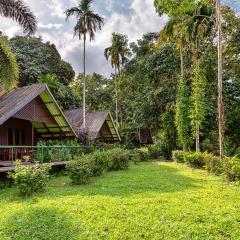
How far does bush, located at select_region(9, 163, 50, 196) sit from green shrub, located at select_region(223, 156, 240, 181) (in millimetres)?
7899

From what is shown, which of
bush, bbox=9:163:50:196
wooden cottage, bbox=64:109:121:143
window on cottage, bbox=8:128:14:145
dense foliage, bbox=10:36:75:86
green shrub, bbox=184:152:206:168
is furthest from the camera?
dense foliage, bbox=10:36:75:86

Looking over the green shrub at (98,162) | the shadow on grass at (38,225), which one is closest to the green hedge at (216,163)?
the green shrub at (98,162)

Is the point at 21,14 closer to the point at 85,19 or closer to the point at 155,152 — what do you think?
the point at 85,19

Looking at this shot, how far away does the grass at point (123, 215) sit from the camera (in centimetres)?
672

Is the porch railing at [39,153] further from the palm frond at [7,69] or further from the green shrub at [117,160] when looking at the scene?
the palm frond at [7,69]

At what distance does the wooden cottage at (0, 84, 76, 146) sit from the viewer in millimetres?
17020

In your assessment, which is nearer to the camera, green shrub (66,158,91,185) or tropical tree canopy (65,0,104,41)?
green shrub (66,158,91,185)

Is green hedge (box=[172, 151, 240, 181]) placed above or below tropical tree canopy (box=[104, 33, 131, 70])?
below

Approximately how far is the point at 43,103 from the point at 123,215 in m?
13.6

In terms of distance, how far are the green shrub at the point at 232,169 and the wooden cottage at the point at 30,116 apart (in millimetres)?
10824

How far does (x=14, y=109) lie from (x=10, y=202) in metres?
7.16

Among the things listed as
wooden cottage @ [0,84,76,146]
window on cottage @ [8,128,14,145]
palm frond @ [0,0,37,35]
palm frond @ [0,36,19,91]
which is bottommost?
window on cottage @ [8,128,14,145]

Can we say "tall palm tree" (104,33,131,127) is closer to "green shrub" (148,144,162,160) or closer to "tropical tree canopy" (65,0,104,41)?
"green shrub" (148,144,162,160)

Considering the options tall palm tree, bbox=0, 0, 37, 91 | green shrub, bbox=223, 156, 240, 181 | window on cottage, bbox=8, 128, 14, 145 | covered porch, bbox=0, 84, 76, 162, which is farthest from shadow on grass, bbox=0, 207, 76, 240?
window on cottage, bbox=8, 128, 14, 145
